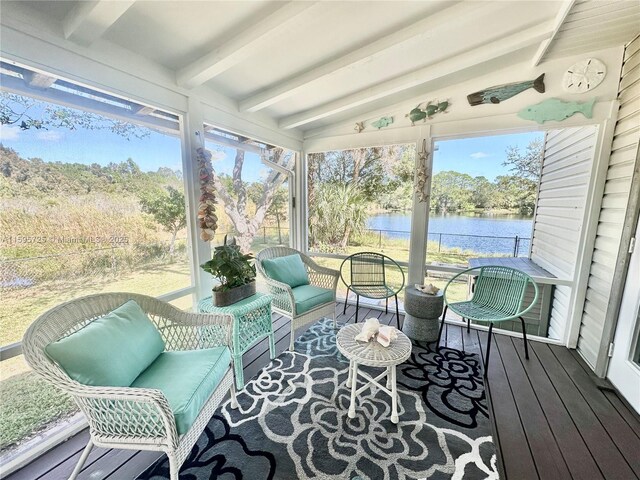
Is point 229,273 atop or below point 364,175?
below

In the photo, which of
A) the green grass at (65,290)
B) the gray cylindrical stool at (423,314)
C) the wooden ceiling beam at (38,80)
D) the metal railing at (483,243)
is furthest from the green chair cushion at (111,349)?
the metal railing at (483,243)

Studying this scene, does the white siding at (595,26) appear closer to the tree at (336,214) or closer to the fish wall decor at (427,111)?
the fish wall decor at (427,111)

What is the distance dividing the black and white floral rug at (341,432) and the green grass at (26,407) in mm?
788

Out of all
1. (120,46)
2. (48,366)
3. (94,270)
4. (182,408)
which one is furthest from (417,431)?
(120,46)

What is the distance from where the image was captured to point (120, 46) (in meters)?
1.74

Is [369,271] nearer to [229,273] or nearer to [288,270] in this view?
[288,270]

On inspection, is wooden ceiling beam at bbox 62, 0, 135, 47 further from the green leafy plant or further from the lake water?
the lake water

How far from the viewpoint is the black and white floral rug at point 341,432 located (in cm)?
138

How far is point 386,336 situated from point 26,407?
2214 millimetres

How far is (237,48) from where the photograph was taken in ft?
5.69

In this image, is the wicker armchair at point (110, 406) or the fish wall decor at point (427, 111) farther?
the fish wall decor at point (427, 111)

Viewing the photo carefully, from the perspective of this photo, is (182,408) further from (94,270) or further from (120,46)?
Result: (120,46)

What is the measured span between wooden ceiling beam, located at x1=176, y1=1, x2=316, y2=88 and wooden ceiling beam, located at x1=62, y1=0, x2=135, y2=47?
0.57 m

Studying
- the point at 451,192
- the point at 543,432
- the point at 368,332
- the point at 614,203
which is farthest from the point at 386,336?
the point at 614,203
